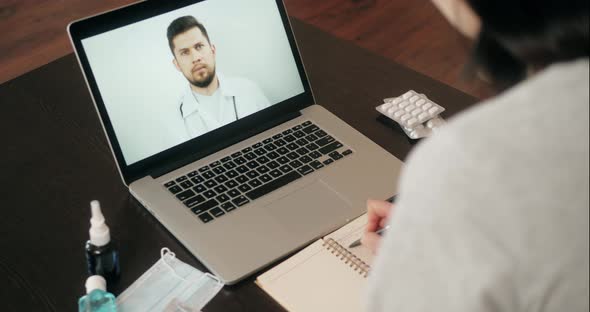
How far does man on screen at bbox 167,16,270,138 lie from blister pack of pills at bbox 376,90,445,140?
0.25 meters

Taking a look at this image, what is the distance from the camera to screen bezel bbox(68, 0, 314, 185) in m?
1.00

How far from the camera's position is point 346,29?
9.30 feet

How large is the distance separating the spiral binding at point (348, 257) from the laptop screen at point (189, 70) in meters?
0.29

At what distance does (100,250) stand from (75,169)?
0.79ft

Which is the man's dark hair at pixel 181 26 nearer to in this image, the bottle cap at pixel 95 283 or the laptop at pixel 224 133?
the laptop at pixel 224 133

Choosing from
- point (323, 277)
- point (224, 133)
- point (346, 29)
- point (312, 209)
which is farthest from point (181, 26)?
point (346, 29)

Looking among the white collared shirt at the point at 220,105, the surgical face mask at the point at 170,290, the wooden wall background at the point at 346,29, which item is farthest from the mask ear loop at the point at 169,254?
the wooden wall background at the point at 346,29

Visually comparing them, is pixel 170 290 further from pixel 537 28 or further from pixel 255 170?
pixel 537 28

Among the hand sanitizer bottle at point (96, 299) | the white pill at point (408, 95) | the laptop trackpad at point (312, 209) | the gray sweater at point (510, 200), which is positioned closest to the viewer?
the gray sweater at point (510, 200)

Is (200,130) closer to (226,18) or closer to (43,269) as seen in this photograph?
(226,18)

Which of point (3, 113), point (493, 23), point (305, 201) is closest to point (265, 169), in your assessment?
point (305, 201)

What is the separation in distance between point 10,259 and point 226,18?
1.57ft

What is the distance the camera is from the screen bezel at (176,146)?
39.6 inches

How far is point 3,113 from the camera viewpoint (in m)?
1.20
